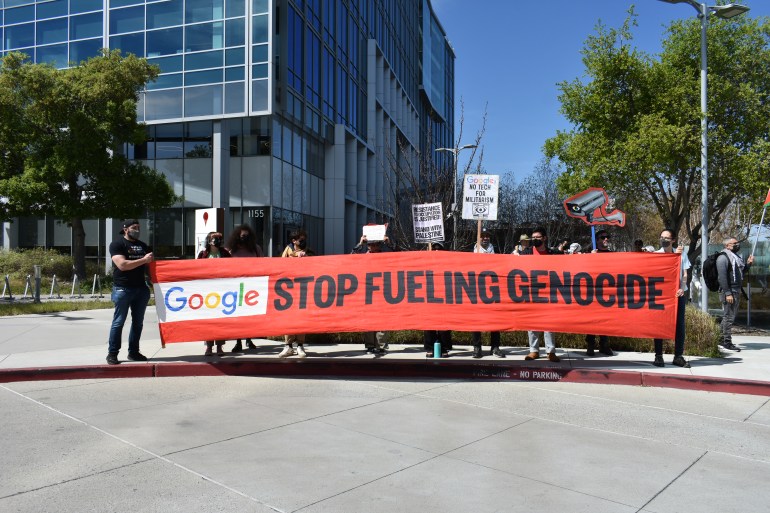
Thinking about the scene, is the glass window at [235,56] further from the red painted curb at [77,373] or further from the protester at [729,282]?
the protester at [729,282]

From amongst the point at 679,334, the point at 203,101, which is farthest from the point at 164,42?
the point at 679,334

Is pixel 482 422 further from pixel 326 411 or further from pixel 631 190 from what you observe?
pixel 631 190

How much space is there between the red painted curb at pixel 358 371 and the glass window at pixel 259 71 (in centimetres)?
2272

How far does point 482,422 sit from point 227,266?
15.7 ft

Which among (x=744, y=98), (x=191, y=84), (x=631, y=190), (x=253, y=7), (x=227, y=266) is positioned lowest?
(x=227, y=266)

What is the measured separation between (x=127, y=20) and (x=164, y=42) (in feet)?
8.21

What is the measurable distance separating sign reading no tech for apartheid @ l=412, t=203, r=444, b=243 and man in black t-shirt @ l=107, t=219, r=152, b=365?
18.1ft

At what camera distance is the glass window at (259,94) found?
96.4 feet

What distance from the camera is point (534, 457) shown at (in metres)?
5.33

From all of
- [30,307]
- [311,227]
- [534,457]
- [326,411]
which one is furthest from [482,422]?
[311,227]

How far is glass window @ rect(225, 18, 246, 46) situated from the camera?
97.4ft

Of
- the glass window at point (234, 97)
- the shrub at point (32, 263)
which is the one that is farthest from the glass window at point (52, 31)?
the shrub at point (32, 263)

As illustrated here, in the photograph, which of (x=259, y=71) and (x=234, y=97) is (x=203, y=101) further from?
(x=259, y=71)

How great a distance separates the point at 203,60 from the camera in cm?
3009
